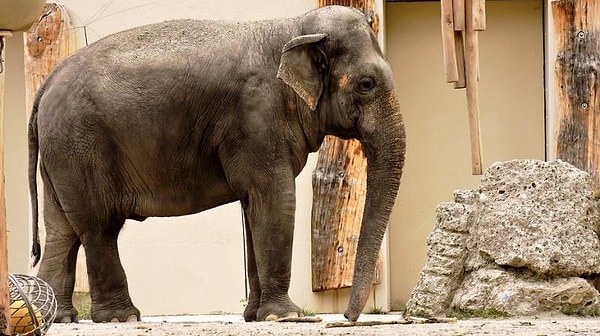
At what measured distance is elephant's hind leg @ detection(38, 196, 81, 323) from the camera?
11344 millimetres

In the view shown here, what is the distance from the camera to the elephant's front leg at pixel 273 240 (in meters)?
10.5

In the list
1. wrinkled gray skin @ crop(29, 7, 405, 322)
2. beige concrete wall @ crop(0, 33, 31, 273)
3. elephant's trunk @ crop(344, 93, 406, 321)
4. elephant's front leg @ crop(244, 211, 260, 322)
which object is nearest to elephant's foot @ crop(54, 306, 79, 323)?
wrinkled gray skin @ crop(29, 7, 405, 322)

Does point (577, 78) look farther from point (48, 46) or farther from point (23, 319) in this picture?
point (23, 319)

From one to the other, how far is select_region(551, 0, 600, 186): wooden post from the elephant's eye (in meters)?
2.49

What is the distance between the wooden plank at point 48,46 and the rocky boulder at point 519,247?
3480 mm

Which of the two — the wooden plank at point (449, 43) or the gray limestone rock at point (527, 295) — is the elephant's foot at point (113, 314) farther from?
the wooden plank at point (449, 43)

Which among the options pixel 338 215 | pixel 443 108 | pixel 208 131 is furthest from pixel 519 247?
pixel 443 108

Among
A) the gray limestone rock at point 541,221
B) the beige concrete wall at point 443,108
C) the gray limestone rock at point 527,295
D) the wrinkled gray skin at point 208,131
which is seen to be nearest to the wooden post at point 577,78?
the beige concrete wall at point 443,108

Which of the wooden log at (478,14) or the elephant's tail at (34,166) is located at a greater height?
the wooden log at (478,14)

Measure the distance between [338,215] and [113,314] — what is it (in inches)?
101

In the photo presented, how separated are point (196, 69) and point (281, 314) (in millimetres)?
1650

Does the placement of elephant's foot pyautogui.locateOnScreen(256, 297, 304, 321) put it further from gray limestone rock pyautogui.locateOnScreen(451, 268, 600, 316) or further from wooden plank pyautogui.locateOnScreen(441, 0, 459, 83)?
wooden plank pyautogui.locateOnScreen(441, 0, 459, 83)

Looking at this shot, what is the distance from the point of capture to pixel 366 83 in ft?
34.6

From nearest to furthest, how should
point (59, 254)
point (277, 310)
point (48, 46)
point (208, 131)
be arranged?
point (277, 310), point (208, 131), point (59, 254), point (48, 46)
